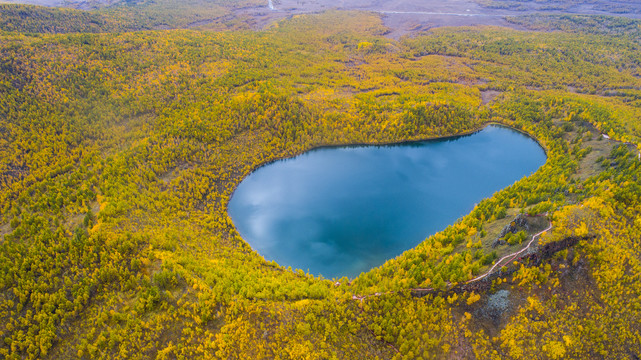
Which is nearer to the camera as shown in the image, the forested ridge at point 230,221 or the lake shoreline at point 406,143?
the forested ridge at point 230,221

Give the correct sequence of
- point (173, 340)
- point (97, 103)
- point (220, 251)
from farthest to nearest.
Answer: point (97, 103) < point (220, 251) < point (173, 340)

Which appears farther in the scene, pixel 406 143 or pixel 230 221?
pixel 406 143

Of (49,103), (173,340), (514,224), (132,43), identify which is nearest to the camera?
(173,340)

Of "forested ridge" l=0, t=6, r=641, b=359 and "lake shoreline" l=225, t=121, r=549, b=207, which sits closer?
"forested ridge" l=0, t=6, r=641, b=359

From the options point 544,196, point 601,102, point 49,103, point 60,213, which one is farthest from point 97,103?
point 601,102

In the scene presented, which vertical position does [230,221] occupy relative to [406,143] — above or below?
below

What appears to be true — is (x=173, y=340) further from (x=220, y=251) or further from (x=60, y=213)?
(x=60, y=213)

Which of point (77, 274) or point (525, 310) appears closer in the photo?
point (525, 310)

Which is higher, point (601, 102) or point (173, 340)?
point (601, 102)
